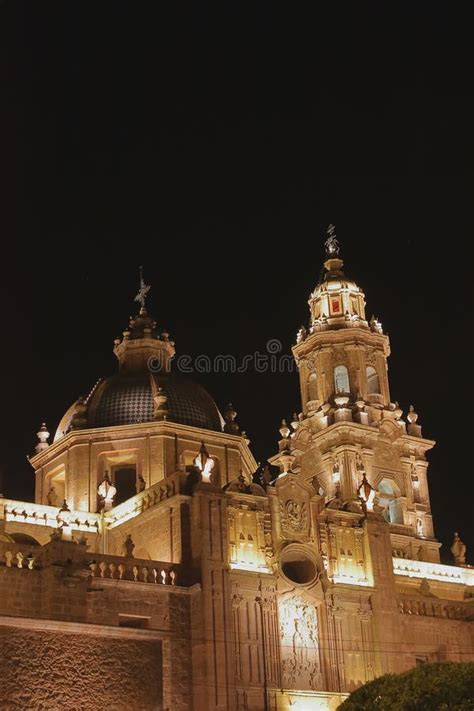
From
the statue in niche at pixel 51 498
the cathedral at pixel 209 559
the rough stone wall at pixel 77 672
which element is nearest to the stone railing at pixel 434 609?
the cathedral at pixel 209 559

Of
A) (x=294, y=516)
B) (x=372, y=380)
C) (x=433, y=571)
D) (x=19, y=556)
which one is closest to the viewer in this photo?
(x=19, y=556)

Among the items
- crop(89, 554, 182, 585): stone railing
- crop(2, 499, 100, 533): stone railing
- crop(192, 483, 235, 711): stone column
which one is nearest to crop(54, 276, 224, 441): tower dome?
crop(2, 499, 100, 533): stone railing

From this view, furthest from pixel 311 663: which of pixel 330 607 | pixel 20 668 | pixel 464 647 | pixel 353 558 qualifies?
pixel 20 668

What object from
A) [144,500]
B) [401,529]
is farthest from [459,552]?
[144,500]

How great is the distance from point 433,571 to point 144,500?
18.7 metres

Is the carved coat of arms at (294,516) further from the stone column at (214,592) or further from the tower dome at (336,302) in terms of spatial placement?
the tower dome at (336,302)

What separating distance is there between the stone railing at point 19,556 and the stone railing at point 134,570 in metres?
1.91

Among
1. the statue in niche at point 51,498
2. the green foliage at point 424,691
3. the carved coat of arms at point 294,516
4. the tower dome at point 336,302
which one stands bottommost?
the green foliage at point 424,691

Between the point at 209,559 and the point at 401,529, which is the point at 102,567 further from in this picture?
the point at 401,529

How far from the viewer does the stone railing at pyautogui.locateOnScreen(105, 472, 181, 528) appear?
43.1 m

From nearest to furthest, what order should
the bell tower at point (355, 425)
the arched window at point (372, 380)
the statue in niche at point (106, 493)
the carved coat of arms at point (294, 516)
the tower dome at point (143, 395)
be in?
the carved coat of arms at point (294, 516) < the statue in niche at point (106, 493) < the tower dome at point (143, 395) < the bell tower at point (355, 425) < the arched window at point (372, 380)

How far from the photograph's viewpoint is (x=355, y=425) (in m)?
61.4

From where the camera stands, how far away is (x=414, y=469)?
6347 cm

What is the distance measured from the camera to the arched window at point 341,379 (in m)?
64.2
